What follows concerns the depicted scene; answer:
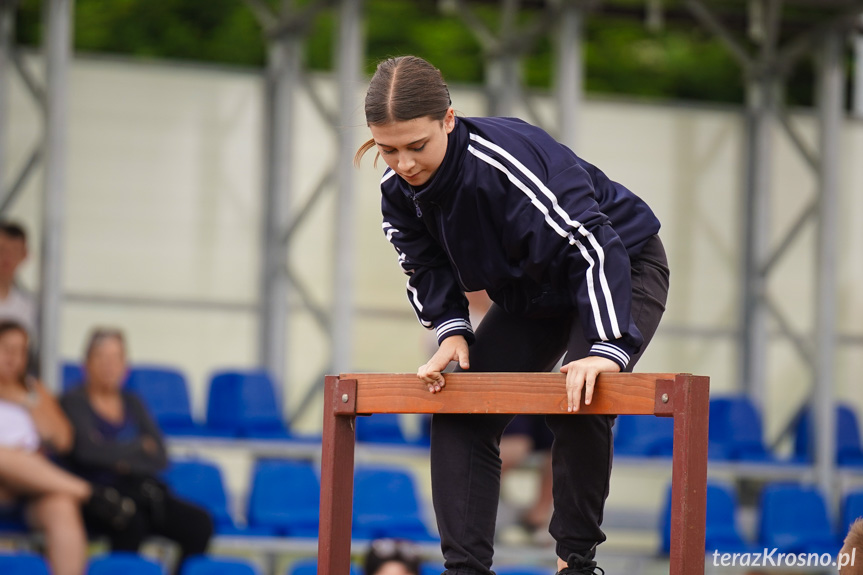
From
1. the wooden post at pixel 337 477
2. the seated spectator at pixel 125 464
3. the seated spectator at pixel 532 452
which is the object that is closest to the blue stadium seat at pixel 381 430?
the seated spectator at pixel 532 452

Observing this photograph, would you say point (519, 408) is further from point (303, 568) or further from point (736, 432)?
point (736, 432)

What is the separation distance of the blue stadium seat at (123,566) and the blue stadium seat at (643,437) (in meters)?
3.49

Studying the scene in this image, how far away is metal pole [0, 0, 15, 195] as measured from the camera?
852 centimetres

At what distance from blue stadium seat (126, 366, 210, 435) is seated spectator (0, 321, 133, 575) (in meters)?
1.46

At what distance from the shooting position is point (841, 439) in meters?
8.96

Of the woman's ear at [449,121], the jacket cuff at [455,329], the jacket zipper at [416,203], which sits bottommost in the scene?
the jacket cuff at [455,329]

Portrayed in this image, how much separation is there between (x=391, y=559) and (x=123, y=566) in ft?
4.05

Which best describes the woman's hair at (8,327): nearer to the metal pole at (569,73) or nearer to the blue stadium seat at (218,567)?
the blue stadium seat at (218,567)

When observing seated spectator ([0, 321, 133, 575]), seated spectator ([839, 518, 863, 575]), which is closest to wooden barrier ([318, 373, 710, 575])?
seated spectator ([839, 518, 863, 575])

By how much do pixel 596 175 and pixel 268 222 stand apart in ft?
21.1

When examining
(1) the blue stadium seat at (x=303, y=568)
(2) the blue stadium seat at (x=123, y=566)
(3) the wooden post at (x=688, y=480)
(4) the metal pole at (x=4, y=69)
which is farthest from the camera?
(4) the metal pole at (x=4, y=69)

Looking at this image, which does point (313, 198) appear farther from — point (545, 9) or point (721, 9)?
point (721, 9)

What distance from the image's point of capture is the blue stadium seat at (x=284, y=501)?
6891 mm

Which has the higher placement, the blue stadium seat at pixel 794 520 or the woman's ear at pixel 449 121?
the woman's ear at pixel 449 121
